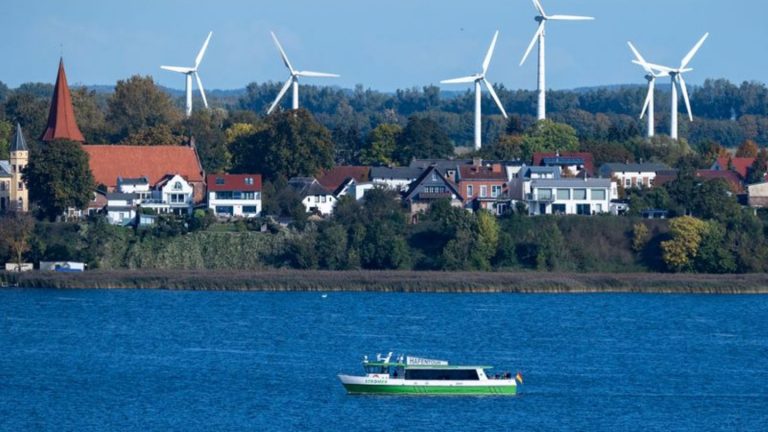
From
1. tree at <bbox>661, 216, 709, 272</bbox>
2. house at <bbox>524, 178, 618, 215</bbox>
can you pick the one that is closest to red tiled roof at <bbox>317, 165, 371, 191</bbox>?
house at <bbox>524, 178, 618, 215</bbox>

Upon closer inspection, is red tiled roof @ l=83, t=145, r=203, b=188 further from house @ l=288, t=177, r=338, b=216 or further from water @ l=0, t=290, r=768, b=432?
water @ l=0, t=290, r=768, b=432

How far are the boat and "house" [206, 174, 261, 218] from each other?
40.2 m

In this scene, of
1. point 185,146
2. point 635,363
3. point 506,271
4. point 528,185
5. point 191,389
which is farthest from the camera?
point 185,146

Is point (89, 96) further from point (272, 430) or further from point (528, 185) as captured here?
point (272, 430)

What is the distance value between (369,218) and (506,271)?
25.5ft

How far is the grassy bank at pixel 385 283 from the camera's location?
69938 mm

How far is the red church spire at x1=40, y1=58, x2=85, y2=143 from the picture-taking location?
92.2 m

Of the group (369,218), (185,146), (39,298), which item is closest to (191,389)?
(39,298)

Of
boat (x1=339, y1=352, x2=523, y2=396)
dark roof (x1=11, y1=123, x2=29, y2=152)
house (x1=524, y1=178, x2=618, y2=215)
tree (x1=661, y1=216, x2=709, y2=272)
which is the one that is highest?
dark roof (x1=11, y1=123, x2=29, y2=152)

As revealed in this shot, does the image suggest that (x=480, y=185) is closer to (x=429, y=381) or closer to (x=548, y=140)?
(x=548, y=140)

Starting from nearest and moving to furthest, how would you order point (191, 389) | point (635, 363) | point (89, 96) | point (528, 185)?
1. point (191, 389)
2. point (635, 363)
3. point (528, 185)
4. point (89, 96)

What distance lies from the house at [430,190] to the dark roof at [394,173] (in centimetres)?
569

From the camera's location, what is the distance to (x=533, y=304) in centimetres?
6550

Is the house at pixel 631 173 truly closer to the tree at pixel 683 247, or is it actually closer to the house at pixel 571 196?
the house at pixel 571 196
